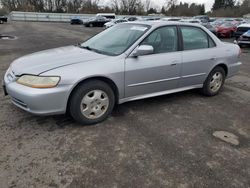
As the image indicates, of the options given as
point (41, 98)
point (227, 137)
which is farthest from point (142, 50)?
point (227, 137)

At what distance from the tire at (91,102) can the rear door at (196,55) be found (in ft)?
5.18

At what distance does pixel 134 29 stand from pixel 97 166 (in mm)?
2474

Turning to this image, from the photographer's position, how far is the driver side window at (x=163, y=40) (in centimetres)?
384

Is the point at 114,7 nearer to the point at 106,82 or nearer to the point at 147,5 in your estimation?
the point at 147,5

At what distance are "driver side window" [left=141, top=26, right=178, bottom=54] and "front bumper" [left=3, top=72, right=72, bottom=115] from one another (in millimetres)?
1557

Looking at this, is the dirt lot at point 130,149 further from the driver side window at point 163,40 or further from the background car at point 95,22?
the background car at point 95,22

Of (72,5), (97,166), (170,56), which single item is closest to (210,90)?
(170,56)

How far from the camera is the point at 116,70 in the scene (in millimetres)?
3424

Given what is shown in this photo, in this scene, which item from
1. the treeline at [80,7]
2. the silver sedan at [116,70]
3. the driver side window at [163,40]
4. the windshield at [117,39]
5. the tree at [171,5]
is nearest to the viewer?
the silver sedan at [116,70]

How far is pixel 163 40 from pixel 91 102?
170cm

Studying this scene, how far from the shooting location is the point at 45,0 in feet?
193

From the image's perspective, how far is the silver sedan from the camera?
3053 mm

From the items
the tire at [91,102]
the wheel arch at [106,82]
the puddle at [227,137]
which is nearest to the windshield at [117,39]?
the wheel arch at [106,82]

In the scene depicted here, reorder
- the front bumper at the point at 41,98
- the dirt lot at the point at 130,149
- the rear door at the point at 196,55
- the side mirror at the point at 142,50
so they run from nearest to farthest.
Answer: the dirt lot at the point at 130,149
the front bumper at the point at 41,98
the side mirror at the point at 142,50
the rear door at the point at 196,55
